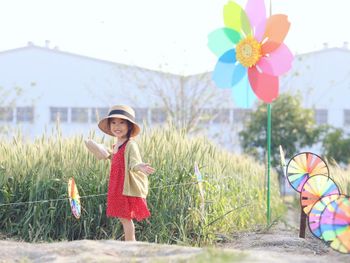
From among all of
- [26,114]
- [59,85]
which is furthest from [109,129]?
[59,85]

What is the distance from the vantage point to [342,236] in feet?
16.8

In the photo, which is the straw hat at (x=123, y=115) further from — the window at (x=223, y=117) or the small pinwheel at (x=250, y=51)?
the window at (x=223, y=117)

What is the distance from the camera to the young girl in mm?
5988

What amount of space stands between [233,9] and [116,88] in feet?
68.7

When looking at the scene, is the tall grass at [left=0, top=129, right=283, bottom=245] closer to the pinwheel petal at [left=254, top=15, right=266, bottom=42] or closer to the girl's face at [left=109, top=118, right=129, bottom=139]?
the girl's face at [left=109, top=118, right=129, bottom=139]

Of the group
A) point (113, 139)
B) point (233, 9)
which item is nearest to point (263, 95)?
point (233, 9)

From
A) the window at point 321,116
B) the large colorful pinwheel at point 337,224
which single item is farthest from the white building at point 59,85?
the large colorful pinwheel at point 337,224

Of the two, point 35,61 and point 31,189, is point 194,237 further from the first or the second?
point 35,61

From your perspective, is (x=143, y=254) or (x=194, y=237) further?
(x=194, y=237)

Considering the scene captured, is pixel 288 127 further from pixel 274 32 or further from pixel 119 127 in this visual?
pixel 119 127

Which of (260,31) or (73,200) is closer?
(73,200)

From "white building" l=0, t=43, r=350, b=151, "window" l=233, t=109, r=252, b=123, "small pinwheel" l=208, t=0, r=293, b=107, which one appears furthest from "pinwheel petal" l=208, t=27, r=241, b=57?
"white building" l=0, t=43, r=350, b=151

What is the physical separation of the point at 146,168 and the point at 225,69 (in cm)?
238

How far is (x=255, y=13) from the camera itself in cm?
755
